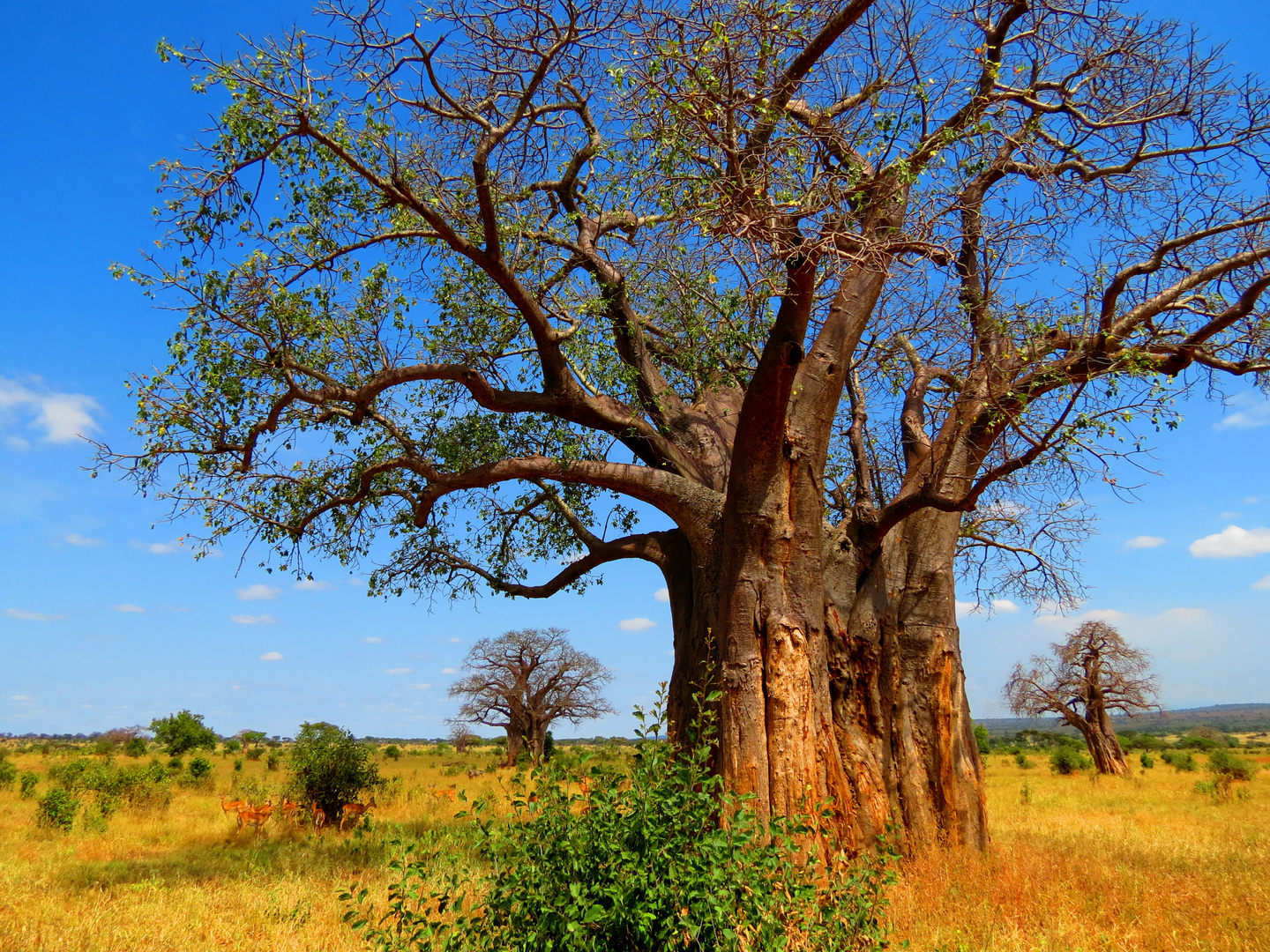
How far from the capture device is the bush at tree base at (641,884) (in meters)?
3.04

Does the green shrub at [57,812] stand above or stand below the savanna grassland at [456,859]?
above

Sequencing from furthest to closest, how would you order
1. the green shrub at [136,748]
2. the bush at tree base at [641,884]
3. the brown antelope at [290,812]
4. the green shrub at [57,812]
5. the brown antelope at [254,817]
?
the green shrub at [136,748] → the brown antelope at [290,812] → the green shrub at [57,812] → the brown antelope at [254,817] → the bush at tree base at [641,884]

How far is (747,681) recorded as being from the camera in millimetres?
5848

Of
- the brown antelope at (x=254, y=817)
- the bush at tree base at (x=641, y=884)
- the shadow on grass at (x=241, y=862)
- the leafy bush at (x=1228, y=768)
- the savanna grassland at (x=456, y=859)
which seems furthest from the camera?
the leafy bush at (x=1228, y=768)

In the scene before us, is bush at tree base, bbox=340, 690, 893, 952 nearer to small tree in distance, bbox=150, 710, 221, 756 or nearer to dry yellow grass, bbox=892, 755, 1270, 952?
dry yellow grass, bbox=892, 755, 1270, 952

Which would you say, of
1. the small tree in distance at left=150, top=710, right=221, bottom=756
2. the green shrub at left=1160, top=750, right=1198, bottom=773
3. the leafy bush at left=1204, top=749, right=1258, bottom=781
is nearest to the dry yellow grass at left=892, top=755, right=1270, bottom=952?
the leafy bush at left=1204, top=749, right=1258, bottom=781

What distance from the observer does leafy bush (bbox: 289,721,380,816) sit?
1092cm

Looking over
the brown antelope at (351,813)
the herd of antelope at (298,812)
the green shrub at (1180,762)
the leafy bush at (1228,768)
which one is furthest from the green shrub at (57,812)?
the green shrub at (1180,762)

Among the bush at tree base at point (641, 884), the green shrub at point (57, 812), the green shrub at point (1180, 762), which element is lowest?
the green shrub at point (1180, 762)

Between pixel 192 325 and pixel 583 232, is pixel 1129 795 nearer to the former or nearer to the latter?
pixel 583 232

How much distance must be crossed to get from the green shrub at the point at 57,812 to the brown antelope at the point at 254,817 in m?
2.41

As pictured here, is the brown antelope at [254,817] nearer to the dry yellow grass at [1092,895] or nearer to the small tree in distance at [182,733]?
the dry yellow grass at [1092,895]

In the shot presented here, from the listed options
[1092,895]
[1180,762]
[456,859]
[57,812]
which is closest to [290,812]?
[57,812]

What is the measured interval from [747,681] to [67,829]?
384 inches
